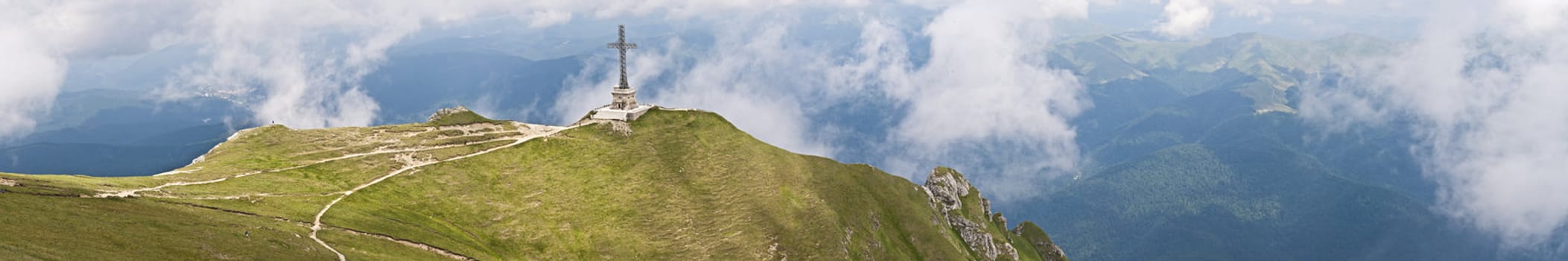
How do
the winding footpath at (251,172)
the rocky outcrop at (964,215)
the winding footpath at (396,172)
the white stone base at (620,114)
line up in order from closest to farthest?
the winding footpath at (396,172) → the winding footpath at (251,172) → the white stone base at (620,114) → the rocky outcrop at (964,215)

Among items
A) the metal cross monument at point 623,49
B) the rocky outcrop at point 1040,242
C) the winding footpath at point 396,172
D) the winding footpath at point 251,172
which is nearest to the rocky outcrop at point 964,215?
the rocky outcrop at point 1040,242

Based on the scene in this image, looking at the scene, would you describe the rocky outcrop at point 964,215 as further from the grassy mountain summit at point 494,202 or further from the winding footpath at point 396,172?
the winding footpath at point 396,172

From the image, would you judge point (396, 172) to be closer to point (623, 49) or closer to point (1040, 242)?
point (623, 49)

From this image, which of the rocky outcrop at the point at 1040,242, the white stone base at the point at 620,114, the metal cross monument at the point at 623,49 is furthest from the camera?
the rocky outcrop at the point at 1040,242

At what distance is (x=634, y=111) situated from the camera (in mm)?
134750

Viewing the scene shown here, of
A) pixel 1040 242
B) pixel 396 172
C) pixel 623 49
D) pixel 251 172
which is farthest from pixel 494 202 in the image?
pixel 1040 242

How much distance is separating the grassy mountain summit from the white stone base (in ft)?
8.13

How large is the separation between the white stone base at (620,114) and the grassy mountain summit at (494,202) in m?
2.48

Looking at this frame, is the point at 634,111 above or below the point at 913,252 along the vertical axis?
above

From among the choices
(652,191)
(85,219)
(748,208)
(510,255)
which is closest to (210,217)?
(85,219)

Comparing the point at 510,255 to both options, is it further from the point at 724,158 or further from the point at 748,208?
the point at 724,158

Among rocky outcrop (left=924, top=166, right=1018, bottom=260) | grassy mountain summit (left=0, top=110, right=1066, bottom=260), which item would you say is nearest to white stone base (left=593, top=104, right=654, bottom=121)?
grassy mountain summit (left=0, top=110, right=1066, bottom=260)

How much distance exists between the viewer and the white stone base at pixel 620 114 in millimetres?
133250

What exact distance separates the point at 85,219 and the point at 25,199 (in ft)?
23.3
